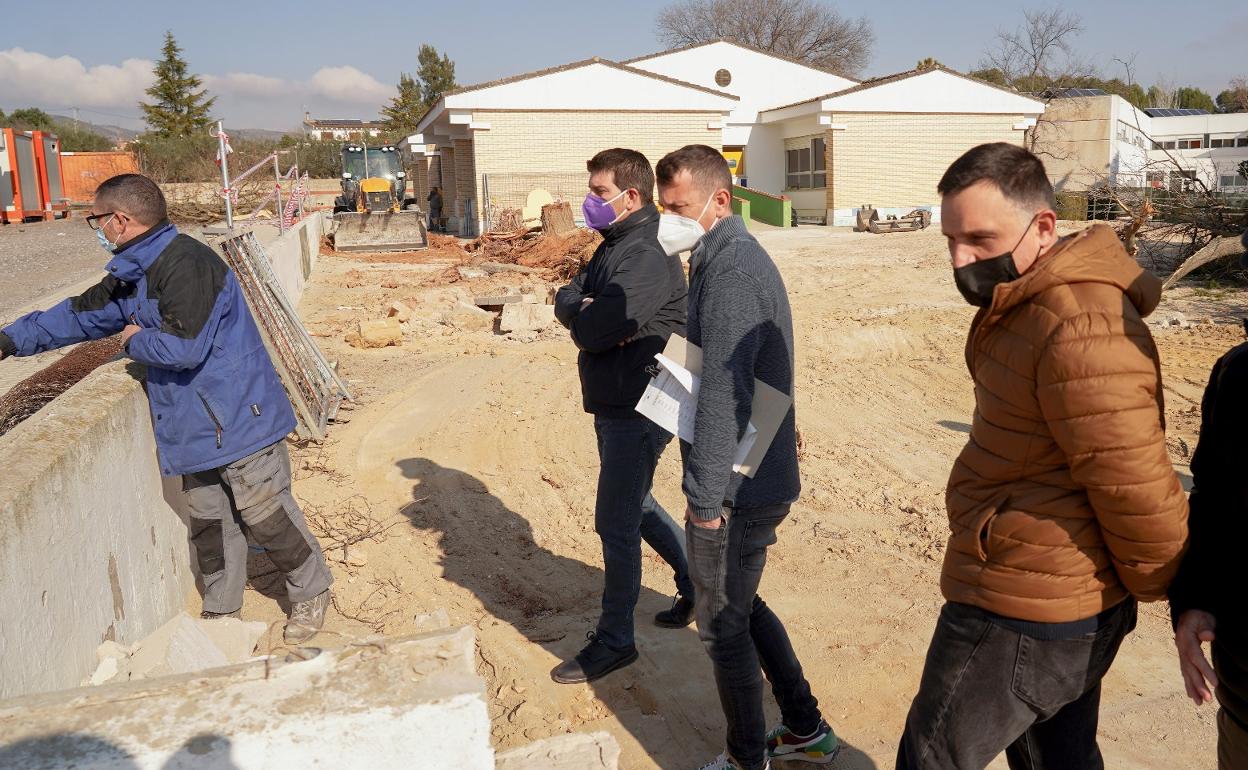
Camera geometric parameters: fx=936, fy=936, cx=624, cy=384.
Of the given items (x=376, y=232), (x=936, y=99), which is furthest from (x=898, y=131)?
(x=376, y=232)

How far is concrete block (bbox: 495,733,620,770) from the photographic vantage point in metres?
2.78

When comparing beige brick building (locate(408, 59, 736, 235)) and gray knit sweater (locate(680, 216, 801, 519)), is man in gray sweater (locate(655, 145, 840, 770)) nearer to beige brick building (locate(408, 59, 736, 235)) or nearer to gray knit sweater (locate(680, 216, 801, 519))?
gray knit sweater (locate(680, 216, 801, 519))

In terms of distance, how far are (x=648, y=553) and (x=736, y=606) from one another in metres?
2.53

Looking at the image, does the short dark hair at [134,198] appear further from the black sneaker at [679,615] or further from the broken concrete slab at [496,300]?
the broken concrete slab at [496,300]

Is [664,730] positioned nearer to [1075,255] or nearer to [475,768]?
[475,768]

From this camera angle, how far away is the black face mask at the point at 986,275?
6.70ft

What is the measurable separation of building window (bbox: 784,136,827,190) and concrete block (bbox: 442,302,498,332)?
19.3m

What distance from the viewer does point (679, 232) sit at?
127 inches

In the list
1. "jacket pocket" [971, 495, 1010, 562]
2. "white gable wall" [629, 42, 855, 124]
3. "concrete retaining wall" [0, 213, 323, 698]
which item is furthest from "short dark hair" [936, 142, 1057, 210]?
"white gable wall" [629, 42, 855, 124]

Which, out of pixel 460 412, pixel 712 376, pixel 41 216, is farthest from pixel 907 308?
pixel 41 216

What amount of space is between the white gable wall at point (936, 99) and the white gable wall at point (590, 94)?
4.16 m

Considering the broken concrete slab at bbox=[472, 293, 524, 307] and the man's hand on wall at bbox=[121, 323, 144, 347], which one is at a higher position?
the man's hand on wall at bbox=[121, 323, 144, 347]

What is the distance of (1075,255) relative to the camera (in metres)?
1.95

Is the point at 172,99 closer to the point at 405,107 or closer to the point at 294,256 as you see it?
the point at 405,107
